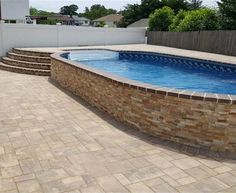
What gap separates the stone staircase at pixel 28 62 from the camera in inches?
469

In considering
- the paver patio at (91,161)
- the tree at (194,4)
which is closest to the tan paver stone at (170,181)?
the paver patio at (91,161)

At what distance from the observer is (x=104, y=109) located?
6.51 meters

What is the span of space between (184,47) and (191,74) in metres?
7.31

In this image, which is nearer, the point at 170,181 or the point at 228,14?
the point at 170,181

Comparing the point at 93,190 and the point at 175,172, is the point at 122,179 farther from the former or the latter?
the point at 175,172

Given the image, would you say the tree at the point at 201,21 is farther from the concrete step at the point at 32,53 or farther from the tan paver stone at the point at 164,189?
the tan paver stone at the point at 164,189

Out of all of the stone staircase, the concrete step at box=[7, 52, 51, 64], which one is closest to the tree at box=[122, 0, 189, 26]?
the stone staircase

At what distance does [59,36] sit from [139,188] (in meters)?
15.5

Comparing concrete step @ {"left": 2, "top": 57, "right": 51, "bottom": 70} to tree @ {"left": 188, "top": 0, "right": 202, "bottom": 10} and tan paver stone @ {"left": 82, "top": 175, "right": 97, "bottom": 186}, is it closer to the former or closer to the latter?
tan paver stone @ {"left": 82, "top": 175, "right": 97, "bottom": 186}

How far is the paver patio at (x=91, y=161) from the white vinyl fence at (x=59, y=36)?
393 inches

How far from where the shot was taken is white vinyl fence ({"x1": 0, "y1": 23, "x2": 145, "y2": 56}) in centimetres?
1522

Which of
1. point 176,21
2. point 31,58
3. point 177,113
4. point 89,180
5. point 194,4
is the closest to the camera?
point 89,180

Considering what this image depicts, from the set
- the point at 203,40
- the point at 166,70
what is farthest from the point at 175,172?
the point at 203,40

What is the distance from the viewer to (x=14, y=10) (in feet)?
107
